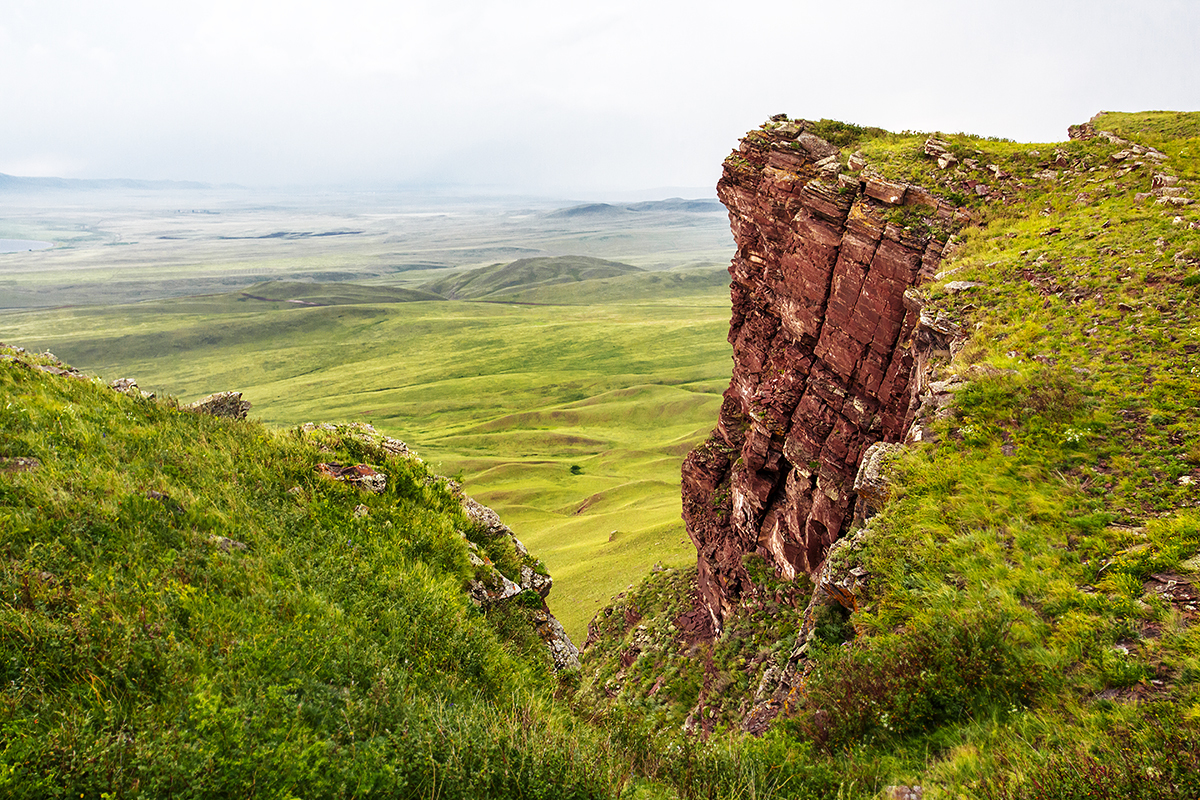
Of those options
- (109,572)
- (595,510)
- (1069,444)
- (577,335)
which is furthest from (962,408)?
(577,335)

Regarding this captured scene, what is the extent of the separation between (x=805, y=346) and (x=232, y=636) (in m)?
25.7

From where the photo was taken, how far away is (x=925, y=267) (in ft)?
68.9

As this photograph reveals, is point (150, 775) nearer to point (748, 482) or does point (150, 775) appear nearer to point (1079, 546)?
point (1079, 546)

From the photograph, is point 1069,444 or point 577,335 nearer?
point 1069,444

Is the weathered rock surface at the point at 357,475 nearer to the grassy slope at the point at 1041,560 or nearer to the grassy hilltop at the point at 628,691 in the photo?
the grassy hilltop at the point at 628,691

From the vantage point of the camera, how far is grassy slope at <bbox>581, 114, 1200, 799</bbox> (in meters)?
7.06

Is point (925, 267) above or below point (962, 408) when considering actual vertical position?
above

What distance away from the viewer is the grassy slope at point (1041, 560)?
278 inches

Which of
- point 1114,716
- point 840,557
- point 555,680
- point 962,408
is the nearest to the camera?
point 1114,716

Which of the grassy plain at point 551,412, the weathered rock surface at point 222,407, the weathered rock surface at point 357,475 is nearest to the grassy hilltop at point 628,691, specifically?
the weathered rock surface at point 357,475

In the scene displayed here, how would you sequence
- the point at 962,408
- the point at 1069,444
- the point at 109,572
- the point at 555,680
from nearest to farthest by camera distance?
the point at 109,572, the point at 555,680, the point at 1069,444, the point at 962,408

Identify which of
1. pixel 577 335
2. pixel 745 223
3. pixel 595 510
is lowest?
pixel 595 510

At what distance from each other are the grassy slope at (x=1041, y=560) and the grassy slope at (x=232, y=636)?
11.8 feet

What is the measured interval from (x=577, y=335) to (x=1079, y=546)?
7528 inches
